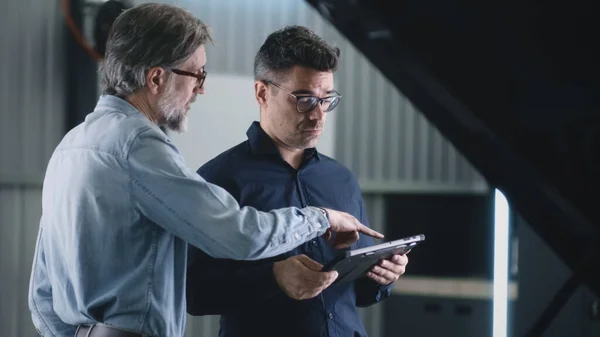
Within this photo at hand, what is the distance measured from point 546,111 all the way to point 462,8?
177 millimetres

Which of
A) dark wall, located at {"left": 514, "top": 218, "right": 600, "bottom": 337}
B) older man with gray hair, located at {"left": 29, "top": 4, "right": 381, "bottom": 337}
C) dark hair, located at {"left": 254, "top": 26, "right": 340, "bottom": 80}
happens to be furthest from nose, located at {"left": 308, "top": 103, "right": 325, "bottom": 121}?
dark wall, located at {"left": 514, "top": 218, "right": 600, "bottom": 337}

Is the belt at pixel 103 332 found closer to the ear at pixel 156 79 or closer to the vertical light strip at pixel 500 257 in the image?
the ear at pixel 156 79

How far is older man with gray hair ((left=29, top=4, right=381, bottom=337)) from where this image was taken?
1.60 metres

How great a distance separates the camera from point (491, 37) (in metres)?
1.07

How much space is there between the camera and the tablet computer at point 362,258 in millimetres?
1746

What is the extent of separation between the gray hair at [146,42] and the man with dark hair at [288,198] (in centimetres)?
43

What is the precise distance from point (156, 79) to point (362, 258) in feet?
1.89

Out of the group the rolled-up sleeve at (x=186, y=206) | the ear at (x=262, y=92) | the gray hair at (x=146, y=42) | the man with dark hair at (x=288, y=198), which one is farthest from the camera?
the ear at (x=262, y=92)

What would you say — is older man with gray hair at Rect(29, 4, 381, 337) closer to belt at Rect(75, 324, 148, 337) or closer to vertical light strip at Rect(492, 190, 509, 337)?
belt at Rect(75, 324, 148, 337)

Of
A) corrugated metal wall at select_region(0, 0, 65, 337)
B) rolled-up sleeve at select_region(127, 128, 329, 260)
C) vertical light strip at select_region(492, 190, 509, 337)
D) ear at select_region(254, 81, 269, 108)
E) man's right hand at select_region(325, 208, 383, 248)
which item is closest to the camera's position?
rolled-up sleeve at select_region(127, 128, 329, 260)

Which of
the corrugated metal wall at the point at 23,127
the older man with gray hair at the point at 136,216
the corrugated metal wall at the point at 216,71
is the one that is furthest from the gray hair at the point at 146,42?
the corrugated metal wall at the point at 23,127

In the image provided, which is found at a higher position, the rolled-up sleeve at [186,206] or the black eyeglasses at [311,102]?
the black eyeglasses at [311,102]

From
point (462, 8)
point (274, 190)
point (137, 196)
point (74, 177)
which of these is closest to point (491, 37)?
point (462, 8)

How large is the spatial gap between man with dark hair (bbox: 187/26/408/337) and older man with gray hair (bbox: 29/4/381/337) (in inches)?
10.5
